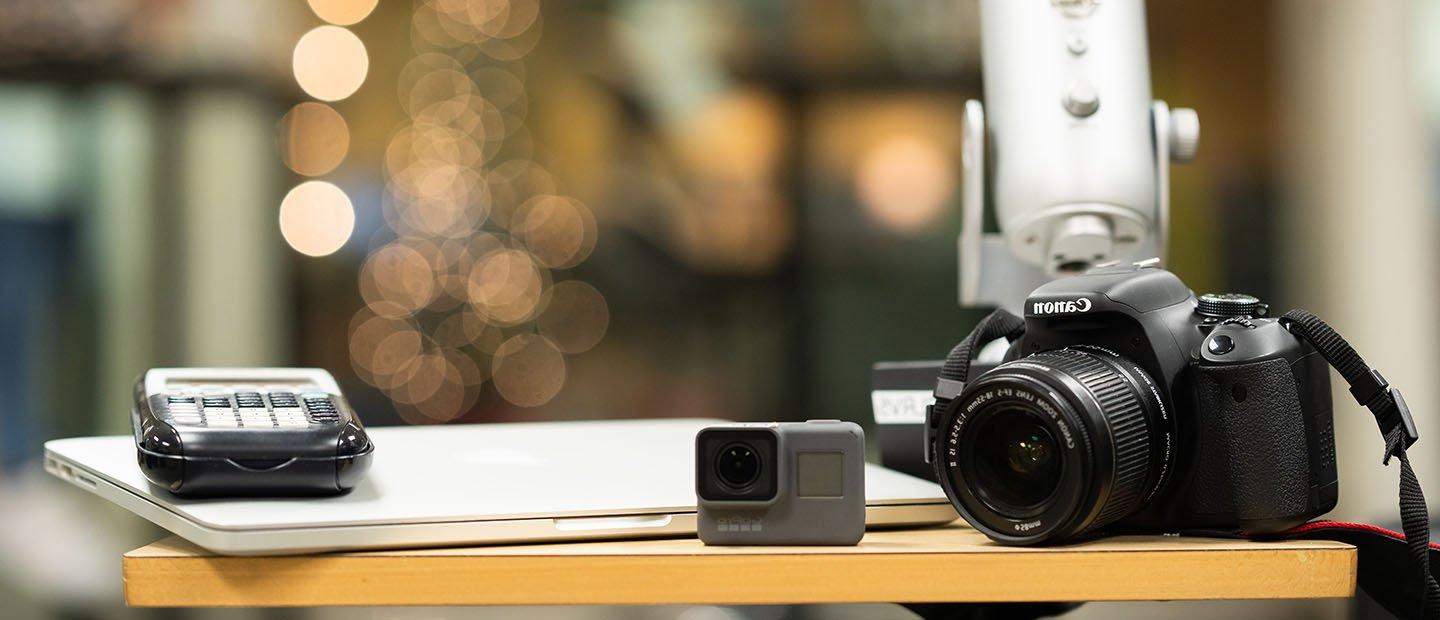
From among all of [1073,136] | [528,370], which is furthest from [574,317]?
[1073,136]

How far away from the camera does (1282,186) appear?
7.05 ft

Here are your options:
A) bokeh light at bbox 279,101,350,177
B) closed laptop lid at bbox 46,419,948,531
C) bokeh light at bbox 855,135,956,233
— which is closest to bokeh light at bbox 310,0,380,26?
bokeh light at bbox 279,101,350,177

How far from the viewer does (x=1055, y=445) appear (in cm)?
52

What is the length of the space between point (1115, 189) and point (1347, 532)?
0.80 feet

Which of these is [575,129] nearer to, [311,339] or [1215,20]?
[311,339]

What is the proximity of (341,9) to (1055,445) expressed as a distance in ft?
6.06

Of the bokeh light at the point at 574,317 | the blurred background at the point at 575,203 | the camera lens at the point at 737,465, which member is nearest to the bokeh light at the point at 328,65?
the blurred background at the point at 575,203

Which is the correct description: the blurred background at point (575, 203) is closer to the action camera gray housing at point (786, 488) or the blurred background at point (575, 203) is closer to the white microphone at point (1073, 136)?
the white microphone at point (1073, 136)

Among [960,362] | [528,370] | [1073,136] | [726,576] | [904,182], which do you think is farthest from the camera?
[904,182]

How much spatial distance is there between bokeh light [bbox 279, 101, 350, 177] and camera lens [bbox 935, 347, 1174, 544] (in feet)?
5.67

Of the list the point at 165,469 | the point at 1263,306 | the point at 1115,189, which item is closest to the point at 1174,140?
the point at 1115,189

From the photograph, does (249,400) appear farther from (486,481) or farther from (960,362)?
(960,362)

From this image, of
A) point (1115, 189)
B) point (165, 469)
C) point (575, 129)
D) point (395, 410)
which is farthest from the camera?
point (575, 129)

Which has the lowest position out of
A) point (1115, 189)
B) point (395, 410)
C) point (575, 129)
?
point (395, 410)
